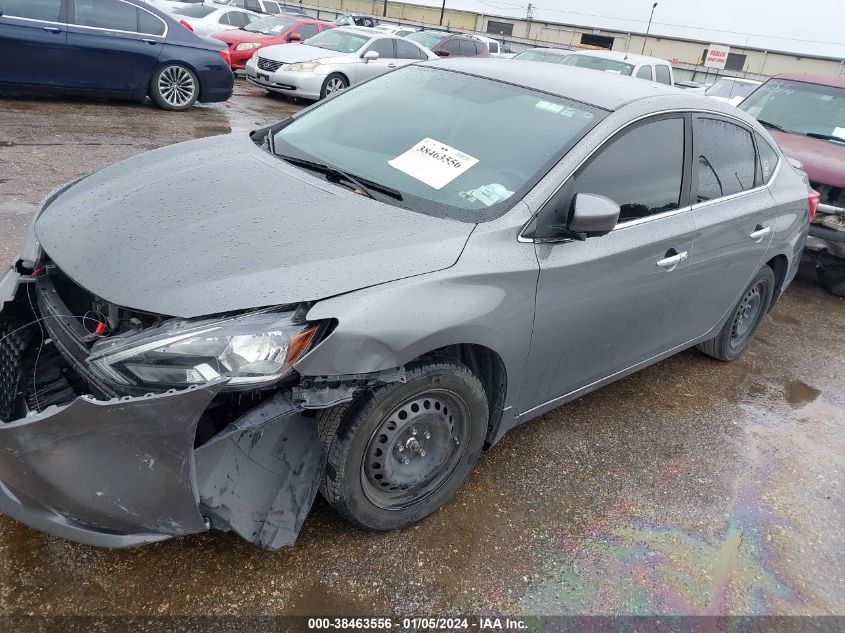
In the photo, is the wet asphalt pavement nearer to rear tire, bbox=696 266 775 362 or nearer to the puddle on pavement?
the puddle on pavement

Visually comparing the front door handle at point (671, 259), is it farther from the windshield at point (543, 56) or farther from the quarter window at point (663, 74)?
the quarter window at point (663, 74)

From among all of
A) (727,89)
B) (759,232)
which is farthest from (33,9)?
(727,89)

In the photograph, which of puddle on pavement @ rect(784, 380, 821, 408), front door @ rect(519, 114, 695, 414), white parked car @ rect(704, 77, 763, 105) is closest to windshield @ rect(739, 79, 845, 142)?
puddle on pavement @ rect(784, 380, 821, 408)

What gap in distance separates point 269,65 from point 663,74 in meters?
7.83

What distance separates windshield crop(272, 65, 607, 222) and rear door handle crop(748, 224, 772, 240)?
1.58 m

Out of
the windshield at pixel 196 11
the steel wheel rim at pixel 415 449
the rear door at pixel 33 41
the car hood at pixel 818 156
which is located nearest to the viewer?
the steel wheel rim at pixel 415 449

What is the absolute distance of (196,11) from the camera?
1681cm

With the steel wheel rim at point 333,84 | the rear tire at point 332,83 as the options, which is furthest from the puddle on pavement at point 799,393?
the steel wheel rim at point 333,84

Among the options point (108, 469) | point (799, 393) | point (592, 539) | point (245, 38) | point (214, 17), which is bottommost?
point (799, 393)

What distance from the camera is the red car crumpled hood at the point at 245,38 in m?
15.0

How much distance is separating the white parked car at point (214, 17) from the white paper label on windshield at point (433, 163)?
1475 cm

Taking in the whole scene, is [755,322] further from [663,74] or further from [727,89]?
[727,89]

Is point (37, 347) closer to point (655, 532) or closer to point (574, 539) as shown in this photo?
point (574, 539)

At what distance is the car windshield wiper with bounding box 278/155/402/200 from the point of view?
107 inches
